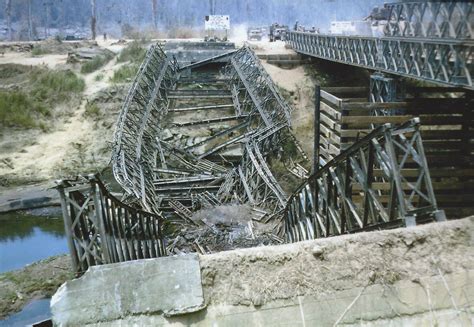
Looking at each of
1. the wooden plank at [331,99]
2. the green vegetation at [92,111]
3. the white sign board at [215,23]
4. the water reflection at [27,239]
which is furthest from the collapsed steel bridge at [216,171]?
the white sign board at [215,23]

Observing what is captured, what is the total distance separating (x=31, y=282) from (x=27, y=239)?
5804 millimetres

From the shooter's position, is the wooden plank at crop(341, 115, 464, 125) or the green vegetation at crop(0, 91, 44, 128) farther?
the green vegetation at crop(0, 91, 44, 128)

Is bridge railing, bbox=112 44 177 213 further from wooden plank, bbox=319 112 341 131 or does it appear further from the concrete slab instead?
the concrete slab

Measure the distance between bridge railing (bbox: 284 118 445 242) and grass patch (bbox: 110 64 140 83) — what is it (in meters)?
17.8

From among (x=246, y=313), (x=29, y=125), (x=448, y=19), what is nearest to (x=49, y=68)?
(x=29, y=125)

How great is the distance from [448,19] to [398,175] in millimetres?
3161

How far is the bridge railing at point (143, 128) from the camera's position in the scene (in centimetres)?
1300

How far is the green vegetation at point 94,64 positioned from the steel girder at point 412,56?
48.0ft

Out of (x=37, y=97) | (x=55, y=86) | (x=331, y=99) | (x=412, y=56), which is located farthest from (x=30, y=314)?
(x=55, y=86)

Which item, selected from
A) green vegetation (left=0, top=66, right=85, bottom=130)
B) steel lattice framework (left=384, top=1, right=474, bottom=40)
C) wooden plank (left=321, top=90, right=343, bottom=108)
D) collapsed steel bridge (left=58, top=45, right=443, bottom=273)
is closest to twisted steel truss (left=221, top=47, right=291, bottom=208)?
collapsed steel bridge (left=58, top=45, right=443, bottom=273)

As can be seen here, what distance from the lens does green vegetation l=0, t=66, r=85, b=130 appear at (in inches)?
878

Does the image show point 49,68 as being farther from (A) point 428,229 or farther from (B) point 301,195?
(A) point 428,229

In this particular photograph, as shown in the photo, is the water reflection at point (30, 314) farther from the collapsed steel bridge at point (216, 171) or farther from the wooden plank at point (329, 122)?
the wooden plank at point (329, 122)

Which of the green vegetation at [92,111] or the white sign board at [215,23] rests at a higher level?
the white sign board at [215,23]
